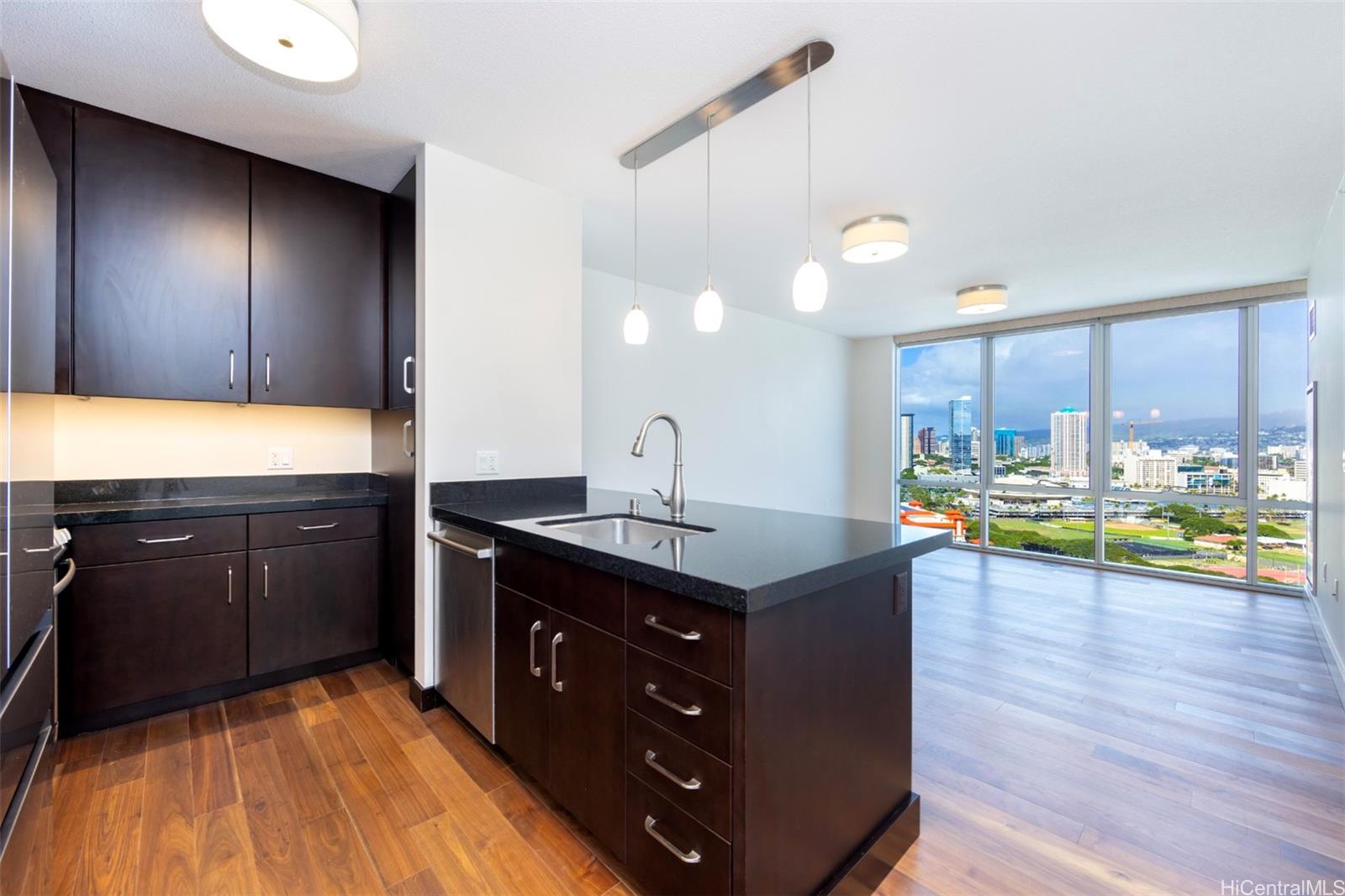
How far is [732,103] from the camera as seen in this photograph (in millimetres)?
2078

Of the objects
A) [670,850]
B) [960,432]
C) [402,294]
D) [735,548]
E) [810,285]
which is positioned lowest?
[670,850]

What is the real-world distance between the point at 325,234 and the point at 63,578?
1727 mm

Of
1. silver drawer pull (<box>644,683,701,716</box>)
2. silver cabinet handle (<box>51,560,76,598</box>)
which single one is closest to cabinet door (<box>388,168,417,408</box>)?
silver cabinet handle (<box>51,560,76,598</box>)

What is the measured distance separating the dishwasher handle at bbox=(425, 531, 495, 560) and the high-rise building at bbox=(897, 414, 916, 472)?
229 inches

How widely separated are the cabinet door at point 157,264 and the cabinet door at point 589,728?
6.60 ft

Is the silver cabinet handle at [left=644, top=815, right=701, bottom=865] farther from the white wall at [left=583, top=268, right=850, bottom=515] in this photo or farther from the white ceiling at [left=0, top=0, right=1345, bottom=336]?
the white wall at [left=583, top=268, right=850, bottom=515]

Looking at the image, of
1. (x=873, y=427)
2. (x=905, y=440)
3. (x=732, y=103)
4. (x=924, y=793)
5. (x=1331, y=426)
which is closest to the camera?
(x=924, y=793)

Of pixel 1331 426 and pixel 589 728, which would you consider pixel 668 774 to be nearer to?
pixel 589 728

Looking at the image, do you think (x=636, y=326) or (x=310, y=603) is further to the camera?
(x=310, y=603)

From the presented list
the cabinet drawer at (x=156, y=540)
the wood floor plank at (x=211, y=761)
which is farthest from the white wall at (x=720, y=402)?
the wood floor plank at (x=211, y=761)

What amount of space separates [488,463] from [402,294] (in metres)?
0.92

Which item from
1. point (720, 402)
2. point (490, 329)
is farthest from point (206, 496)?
point (720, 402)

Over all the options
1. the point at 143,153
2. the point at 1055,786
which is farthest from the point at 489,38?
the point at 1055,786

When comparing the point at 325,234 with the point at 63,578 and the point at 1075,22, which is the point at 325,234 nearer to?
the point at 63,578
